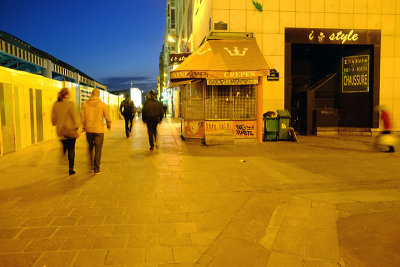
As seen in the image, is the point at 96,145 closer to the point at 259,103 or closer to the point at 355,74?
the point at 259,103

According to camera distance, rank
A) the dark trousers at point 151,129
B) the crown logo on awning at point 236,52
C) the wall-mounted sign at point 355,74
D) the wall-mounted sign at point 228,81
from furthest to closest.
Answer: the wall-mounted sign at point 355,74, the crown logo on awning at point 236,52, the wall-mounted sign at point 228,81, the dark trousers at point 151,129

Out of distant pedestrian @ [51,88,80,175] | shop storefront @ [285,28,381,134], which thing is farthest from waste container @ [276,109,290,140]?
distant pedestrian @ [51,88,80,175]

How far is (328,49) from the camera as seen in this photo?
53.2ft

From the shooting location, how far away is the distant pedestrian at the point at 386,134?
9.94 m

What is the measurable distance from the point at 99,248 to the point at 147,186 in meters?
2.61

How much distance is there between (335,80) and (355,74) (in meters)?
0.92

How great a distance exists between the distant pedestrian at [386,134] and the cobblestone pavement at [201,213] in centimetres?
146

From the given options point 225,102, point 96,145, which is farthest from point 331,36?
point 96,145

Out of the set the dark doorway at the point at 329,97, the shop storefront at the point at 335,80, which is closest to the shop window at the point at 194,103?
the shop storefront at the point at 335,80

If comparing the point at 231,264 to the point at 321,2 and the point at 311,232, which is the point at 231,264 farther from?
the point at 321,2

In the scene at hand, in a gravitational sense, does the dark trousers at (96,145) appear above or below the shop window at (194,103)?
below

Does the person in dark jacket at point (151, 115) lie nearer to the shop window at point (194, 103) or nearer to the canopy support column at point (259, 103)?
the shop window at point (194, 103)

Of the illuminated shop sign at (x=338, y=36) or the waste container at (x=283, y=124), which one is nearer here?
the waste container at (x=283, y=124)

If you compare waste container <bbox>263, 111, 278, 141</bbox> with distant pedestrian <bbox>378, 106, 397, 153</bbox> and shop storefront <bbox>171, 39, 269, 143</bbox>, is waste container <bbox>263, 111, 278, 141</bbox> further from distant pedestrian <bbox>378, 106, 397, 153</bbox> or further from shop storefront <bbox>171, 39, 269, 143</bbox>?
distant pedestrian <bbox>378, 106, 397, 153</bbox>
